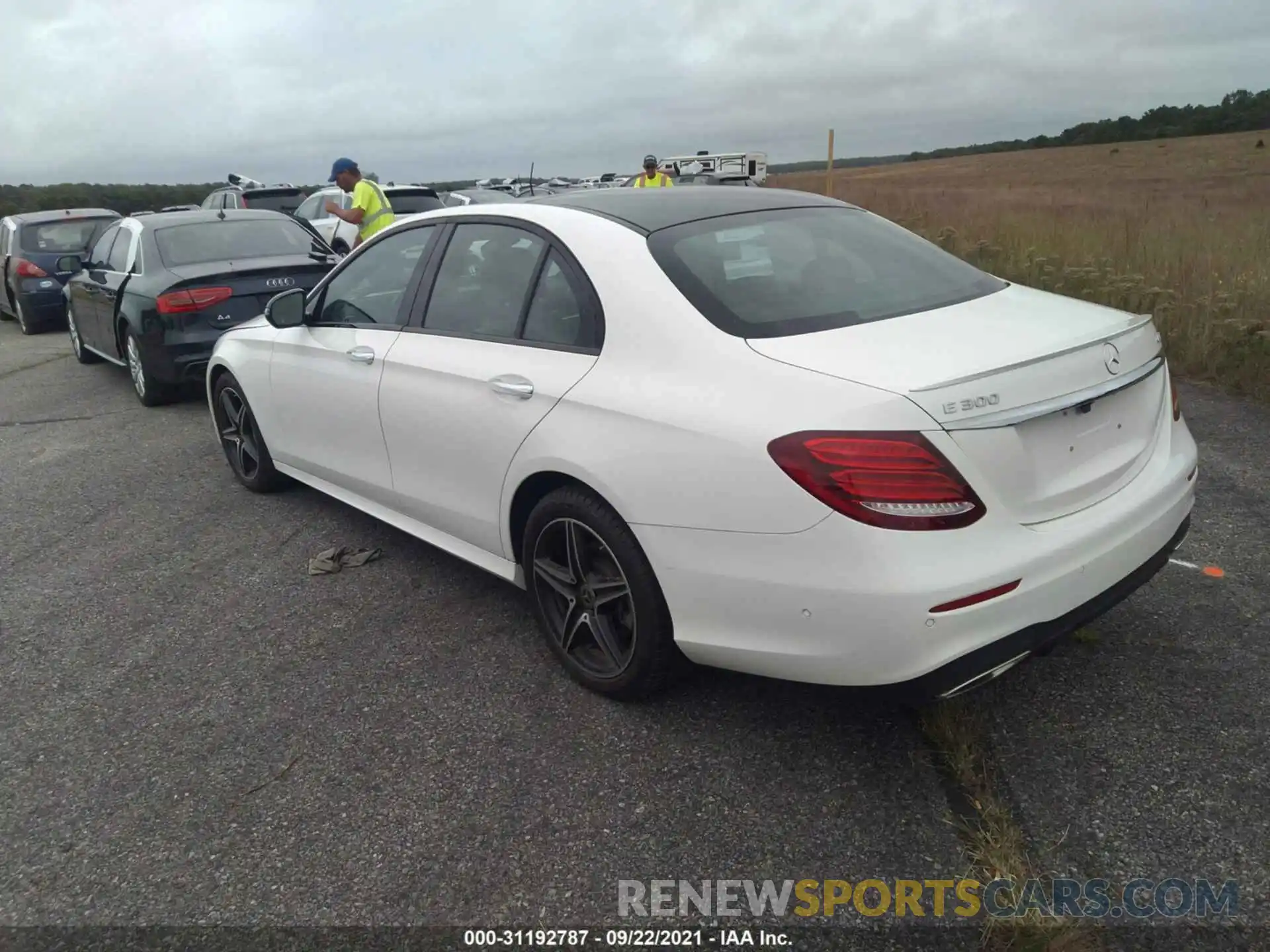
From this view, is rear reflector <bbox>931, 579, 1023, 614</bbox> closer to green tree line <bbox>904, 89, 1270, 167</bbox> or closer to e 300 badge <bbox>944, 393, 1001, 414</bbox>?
e 300 badge <bbox>944, 393, 1001, 414</bbox>

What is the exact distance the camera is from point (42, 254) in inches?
548

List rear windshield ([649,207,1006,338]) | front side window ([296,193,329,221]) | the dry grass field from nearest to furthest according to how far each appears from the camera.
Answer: rear windshield ([649,207,1006,338]) < the dry grass field < front side window ([296,193,329,221])

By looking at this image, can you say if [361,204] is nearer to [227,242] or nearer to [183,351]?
[227,242]

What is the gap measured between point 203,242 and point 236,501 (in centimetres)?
352

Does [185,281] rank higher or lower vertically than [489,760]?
higher

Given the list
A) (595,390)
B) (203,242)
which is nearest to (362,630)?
(595,390)

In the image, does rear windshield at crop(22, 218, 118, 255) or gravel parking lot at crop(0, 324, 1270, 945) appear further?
rear windshield at crop(22, 218, 118, 255)

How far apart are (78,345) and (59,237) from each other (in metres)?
4.47

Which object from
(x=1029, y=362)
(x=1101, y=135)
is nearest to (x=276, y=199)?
(x=1029, y=362)

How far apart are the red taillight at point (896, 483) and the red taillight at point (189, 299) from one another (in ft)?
21.7

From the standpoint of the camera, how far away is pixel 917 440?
232cm

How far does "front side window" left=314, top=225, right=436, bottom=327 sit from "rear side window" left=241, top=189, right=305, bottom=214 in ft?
45.3

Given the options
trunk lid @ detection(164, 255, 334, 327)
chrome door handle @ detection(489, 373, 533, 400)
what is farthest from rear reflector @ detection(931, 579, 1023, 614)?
trunk lid @ detection(164, 255, 334, 327)

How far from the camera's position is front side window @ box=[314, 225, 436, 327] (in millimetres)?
4062
